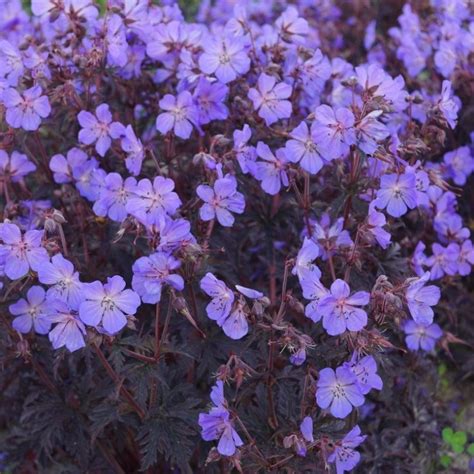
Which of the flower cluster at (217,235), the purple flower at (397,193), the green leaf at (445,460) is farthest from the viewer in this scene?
the green leaf at (445,460)

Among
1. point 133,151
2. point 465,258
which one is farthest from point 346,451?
point 133,151

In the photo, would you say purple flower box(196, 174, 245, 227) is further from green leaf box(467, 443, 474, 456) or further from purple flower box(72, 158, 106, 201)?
green leaf box(467, 443, 474, 456)

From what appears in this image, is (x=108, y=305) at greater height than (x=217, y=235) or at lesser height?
greater

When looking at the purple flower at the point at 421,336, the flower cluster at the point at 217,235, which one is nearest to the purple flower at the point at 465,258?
the flower cluster at the point at 217,235

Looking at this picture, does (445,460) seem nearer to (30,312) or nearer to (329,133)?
(329,133)

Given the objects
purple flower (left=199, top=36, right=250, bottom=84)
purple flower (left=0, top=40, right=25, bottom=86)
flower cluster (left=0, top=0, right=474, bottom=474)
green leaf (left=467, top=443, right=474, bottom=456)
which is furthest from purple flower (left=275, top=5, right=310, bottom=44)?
green leaf (left=467, top=443, right=474, bottom=456)

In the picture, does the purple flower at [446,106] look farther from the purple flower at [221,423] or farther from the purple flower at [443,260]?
the purple flower at [221,423]
